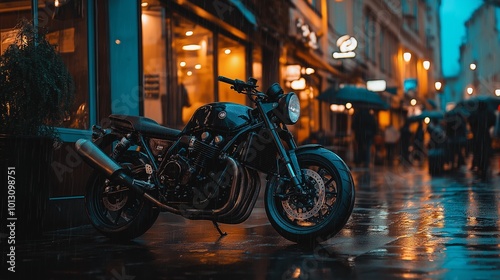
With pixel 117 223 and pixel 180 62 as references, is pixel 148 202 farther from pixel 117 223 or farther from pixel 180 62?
pixel 180 62

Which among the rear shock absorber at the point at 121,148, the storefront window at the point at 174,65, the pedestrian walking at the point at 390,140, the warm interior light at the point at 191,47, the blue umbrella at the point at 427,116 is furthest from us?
the blue umbrella at the point at 427,116

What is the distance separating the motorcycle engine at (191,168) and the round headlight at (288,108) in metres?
0.54

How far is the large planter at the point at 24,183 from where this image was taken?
6312mm

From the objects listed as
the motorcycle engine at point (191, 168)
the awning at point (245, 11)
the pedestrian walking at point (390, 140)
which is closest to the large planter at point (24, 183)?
the motorcycle engine at point (191, 168)

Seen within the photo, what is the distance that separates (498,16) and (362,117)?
6352 cm

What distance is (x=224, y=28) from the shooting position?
15133 mm

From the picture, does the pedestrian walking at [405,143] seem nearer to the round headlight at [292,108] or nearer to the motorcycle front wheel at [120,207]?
the motorcycle front wheel at [120,207]

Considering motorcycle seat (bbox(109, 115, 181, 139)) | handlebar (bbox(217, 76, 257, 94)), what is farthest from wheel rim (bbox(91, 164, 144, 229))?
handlebar (bbox(217, 76, 257, 94))

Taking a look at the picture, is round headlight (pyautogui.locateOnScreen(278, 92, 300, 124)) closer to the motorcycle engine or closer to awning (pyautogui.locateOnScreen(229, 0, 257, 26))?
the motorcycle engine

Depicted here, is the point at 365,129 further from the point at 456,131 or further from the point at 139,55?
the point at 139,55

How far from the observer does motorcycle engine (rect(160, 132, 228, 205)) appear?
6035mm

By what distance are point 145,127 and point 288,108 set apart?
1.37m

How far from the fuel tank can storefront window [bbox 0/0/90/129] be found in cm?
260

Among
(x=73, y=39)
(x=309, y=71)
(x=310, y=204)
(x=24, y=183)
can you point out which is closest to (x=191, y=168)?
(x=310, y=204)
